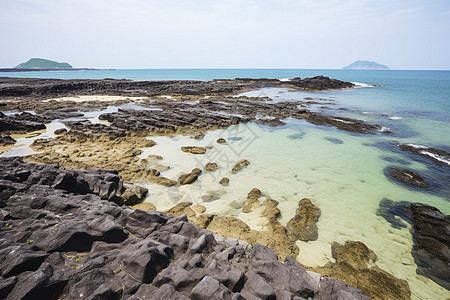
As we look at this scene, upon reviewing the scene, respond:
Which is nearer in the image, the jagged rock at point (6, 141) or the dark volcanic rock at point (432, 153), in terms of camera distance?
the dark volcanic rock at point (432, 153)

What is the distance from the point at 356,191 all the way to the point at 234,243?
8239 millimetres

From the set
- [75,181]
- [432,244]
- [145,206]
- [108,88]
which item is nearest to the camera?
[432,244]

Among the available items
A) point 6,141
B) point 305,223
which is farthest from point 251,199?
point 6,141

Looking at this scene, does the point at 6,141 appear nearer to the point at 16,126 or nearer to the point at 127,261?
the point at 16,126

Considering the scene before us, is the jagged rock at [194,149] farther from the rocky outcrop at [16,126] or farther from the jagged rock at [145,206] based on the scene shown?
the rocky outcrop at [16,126]

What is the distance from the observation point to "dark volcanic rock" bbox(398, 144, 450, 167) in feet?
47.2

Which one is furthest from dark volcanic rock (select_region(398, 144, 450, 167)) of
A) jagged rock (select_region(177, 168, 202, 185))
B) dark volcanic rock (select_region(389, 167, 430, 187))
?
jagged rock (select_region(177, 168, 202, 185))

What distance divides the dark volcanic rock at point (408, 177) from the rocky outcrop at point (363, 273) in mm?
7531

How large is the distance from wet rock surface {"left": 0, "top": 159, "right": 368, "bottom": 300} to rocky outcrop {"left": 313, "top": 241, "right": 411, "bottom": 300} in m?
1.40

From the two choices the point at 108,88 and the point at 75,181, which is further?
the point at 108,88

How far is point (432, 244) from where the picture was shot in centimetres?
715

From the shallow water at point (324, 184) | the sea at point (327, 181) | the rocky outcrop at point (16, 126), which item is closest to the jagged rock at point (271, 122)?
the sea at point (327, 181)

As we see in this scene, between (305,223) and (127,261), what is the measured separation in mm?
6614

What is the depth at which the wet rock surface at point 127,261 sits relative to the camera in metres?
4.04
